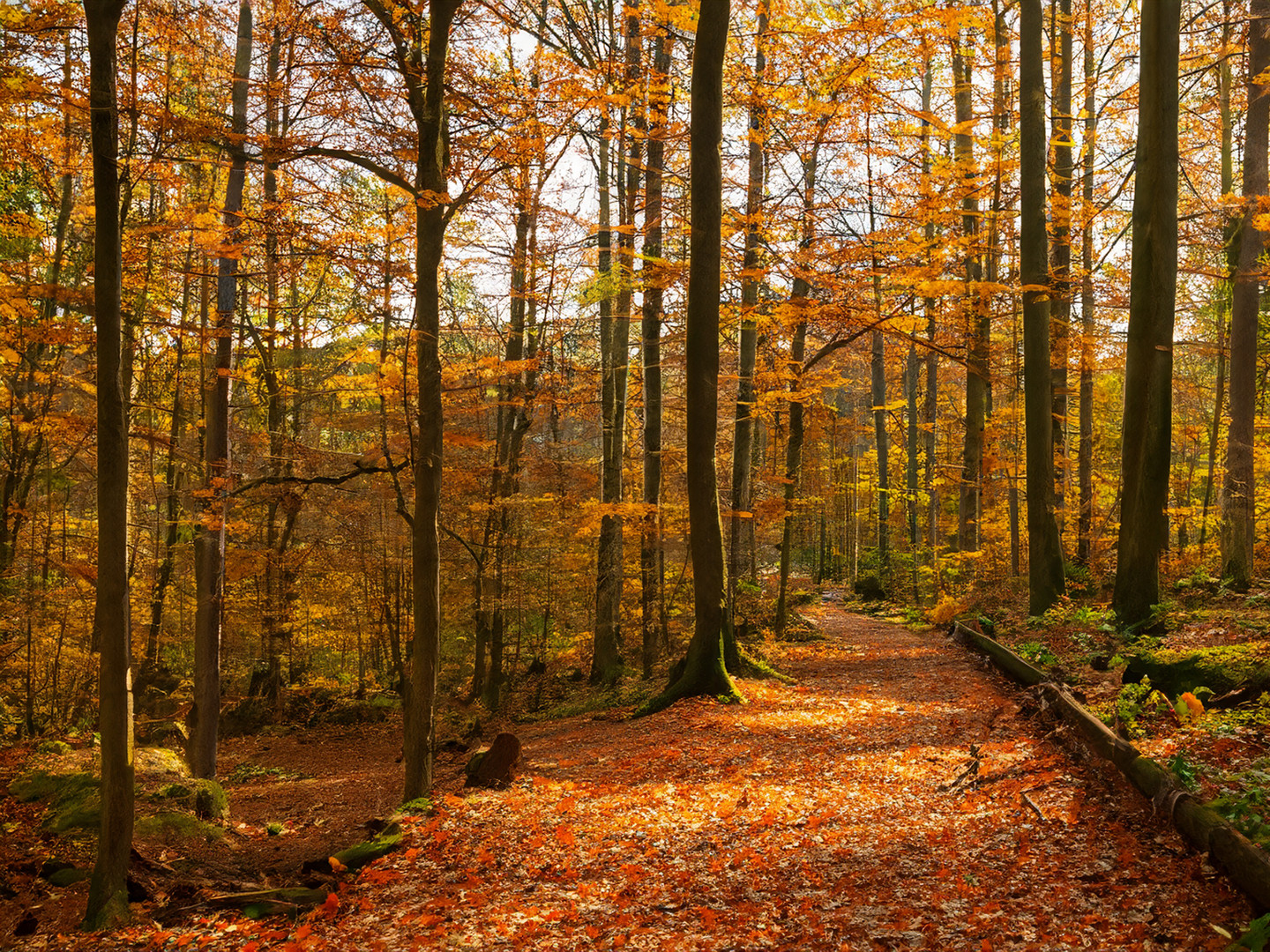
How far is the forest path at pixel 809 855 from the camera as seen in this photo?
3570mm

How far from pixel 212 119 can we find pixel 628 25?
7.07 meters

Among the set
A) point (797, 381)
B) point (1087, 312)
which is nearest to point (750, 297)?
→ point (797, 381)

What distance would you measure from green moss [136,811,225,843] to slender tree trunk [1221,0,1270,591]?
12444 millimetres

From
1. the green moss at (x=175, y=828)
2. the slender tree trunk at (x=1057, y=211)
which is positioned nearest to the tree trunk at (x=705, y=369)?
the green moss at (x=175, y=828)

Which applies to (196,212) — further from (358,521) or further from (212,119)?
(358,521)

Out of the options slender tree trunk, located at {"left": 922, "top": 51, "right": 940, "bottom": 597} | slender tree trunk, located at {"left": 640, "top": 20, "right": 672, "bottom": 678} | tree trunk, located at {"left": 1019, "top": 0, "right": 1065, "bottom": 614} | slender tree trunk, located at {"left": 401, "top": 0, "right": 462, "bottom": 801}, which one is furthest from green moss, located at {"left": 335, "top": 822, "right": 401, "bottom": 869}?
slender tree trunk, located at {"left": 922, "top": 51, "right": 940, "bottom": 597}

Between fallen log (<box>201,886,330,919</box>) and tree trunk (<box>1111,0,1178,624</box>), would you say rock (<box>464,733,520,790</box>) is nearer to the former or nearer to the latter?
fallen log (<box>201,886,330,919</box>)

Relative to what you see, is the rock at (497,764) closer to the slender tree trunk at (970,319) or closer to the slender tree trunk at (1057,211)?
the slender tree trunk at (970,319)

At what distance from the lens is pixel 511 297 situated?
15414 mm

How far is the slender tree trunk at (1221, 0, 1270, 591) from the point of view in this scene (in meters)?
10.5

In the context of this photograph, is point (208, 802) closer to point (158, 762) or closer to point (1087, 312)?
point (158, 762)

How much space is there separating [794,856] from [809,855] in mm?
93

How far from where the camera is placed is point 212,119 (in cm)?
881

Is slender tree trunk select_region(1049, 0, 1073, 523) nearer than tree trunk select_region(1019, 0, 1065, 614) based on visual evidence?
No
